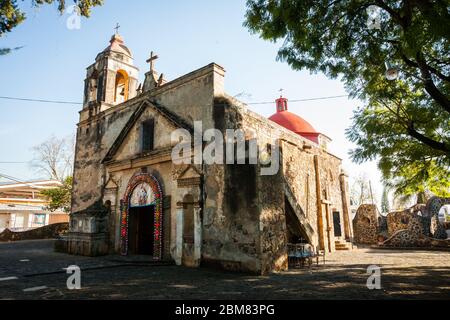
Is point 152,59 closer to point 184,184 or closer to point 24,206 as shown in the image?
point 184,184

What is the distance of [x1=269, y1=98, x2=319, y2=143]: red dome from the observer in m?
21.2

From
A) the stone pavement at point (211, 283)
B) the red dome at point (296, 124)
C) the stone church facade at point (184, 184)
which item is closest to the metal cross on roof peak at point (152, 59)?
the stone church facade at point (184, 184)

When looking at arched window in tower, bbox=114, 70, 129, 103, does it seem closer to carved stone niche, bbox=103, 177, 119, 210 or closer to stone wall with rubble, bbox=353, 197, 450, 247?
carved stone niche, bbox=103, 177, 119, 210

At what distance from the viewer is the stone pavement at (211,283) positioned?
575 centimetres

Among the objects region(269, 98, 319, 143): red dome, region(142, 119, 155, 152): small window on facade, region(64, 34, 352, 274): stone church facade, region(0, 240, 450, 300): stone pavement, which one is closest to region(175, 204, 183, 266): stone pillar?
region(64, 34, 352, 274): stone church facade

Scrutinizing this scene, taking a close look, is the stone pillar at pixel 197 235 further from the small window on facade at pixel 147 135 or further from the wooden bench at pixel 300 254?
the small window on facade at pixel 147 135

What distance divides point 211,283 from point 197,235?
2565mm

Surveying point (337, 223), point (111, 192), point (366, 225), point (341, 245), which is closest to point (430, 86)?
point (341, 245)

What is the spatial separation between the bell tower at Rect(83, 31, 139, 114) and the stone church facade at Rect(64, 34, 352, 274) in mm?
54

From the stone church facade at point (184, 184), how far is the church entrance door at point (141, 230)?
0.04 meters
